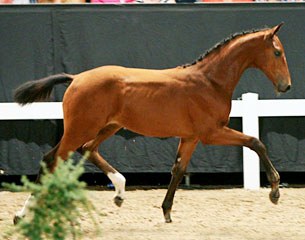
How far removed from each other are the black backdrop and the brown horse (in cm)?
183

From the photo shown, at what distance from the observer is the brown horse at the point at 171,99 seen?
21.4 feet

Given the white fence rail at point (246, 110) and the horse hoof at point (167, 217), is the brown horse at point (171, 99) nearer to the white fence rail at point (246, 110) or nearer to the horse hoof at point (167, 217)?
the horse hoof at point (167, 217)

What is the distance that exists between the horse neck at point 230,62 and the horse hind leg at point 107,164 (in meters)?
0.96

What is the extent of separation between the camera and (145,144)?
8.77 m

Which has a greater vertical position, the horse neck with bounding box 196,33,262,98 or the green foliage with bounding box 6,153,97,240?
the horse neck with bounding box 196,33,262,98

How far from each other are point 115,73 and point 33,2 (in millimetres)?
2829

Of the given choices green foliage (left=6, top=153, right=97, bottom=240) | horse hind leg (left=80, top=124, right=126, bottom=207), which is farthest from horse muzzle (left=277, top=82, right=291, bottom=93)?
green foliage (left=6, top=153, right=97, bottom=240)

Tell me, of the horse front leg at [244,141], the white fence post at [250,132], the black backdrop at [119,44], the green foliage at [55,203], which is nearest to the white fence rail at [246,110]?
the white fence post at [250,132]

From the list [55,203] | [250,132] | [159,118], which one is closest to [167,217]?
[159,118]

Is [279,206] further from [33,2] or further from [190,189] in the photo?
[33,2]

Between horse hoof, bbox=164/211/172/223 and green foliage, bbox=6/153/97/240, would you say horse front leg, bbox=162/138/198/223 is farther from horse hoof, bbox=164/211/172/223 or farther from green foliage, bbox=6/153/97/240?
green foliage, bbox=6/153/97/240

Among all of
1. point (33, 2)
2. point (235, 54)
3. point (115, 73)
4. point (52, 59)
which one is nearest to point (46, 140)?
point (52, 59)

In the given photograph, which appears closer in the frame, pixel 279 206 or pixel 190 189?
pixel 279 206

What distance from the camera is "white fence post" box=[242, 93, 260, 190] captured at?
8570 mm
